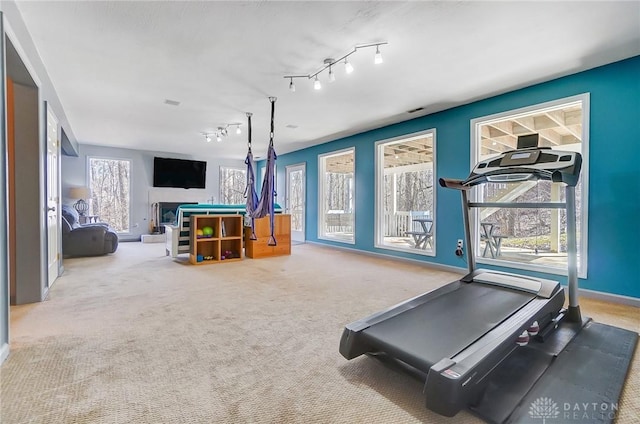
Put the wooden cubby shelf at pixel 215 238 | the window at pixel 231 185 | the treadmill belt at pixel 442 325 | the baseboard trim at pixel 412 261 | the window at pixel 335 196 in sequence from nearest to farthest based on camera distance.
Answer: the treadmill belt at pixel 442 325, the baseboard trim at pixel 412 261, the wooden cubby shelf at pixel 215 238, the window at pixel 335 196, the window at pixel 231 185

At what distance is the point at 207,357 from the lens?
1.92m

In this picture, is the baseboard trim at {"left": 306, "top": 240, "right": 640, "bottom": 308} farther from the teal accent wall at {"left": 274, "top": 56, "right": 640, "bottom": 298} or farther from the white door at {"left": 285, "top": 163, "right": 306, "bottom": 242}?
the white door at {"left": 285, "top": 163, "right": 306, "bottom": 242}

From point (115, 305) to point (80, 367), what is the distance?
1.22 meters

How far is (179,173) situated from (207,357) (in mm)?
7854

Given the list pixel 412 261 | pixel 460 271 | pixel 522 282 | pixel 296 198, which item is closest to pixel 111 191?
pixel 296 198

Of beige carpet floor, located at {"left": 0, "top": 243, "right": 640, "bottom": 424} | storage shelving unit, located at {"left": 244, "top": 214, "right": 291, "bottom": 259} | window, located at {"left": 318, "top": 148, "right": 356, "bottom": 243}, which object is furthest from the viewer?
window, located at {"left": 318, "top": 148, "right": 356, "bottom": 243}

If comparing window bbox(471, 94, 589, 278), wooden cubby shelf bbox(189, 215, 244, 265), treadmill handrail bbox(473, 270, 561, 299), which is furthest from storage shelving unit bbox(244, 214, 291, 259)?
treadmill handrail bbox(473, 270, 561, 299)

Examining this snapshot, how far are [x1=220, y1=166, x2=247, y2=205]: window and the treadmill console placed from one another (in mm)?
8035

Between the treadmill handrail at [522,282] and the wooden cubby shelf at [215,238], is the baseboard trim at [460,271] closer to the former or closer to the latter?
the treadmill handrail at [522,282]

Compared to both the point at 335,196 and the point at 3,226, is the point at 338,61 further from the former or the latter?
the point at 335,196

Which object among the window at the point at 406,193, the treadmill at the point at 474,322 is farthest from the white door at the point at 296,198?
the treadmill at the point at 474,322

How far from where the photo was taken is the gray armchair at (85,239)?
525cm

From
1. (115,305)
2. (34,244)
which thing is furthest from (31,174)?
(115,305)

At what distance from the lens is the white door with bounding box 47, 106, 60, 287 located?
342 cm
